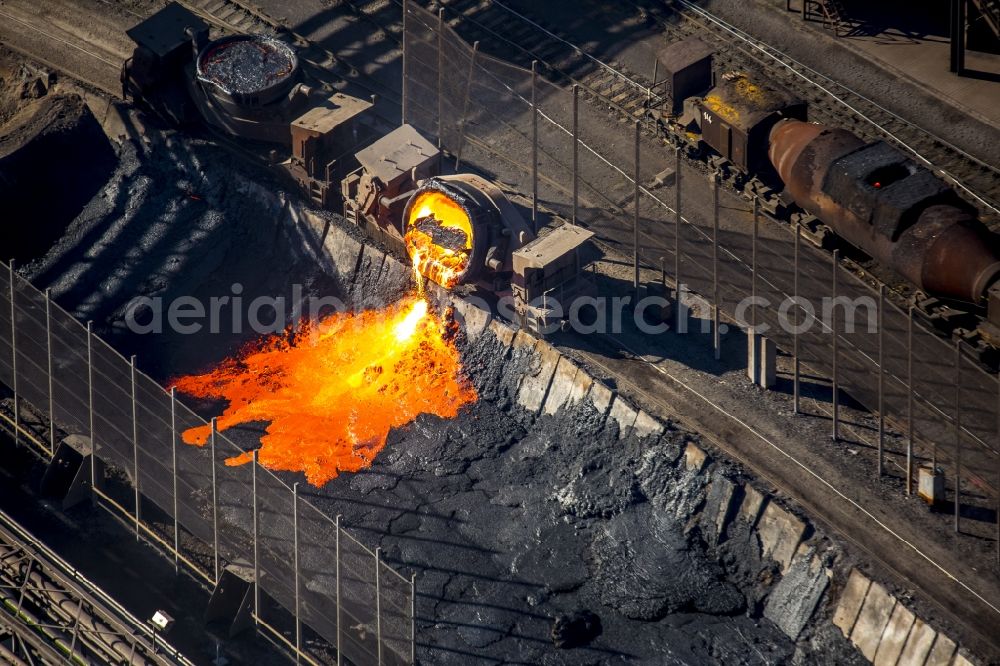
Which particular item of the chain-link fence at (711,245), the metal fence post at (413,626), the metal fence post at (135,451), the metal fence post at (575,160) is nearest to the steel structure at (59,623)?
the metal fence post at (135,451)

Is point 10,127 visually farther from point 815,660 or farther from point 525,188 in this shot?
point 815,660

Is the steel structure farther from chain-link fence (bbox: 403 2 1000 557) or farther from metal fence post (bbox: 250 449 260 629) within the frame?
chain-link fence (bbox: 403 2 1000 557)

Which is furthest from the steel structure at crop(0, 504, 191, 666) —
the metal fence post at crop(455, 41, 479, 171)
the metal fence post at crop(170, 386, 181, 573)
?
the metal fence post at crop(455, 41, 479, 171)

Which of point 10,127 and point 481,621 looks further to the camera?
point 10,127

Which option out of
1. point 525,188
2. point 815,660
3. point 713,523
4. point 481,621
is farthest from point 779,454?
point 525,188

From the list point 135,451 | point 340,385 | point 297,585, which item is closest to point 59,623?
point 297,585

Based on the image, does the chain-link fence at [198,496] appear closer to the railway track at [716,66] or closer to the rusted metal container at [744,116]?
the rusted metal container at [744,116]

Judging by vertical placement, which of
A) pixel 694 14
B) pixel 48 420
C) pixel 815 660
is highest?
pixel 694 14
